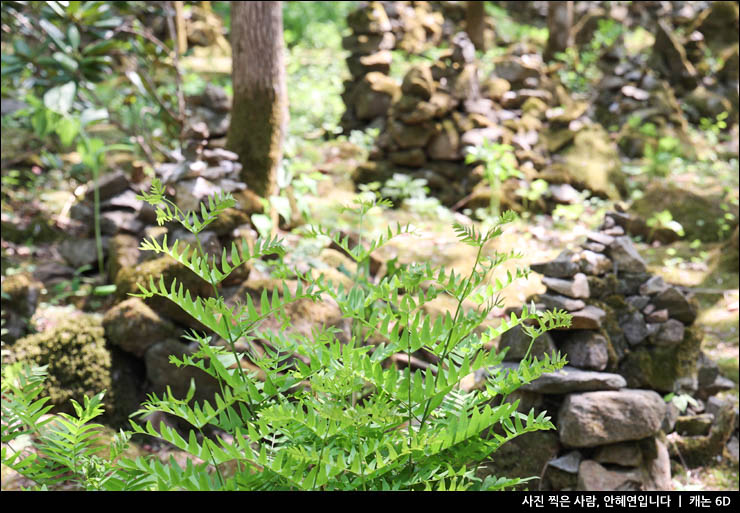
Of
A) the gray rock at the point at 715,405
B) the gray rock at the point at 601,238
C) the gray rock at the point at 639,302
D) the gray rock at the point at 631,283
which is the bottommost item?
the gray rock at the point at 715,405

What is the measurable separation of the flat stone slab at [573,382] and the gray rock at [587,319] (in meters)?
0.23

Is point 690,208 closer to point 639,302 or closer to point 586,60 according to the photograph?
point 639,302

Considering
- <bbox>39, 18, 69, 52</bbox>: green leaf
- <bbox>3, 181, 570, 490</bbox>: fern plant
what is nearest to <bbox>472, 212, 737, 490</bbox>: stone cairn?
<bbox>3, 181, 570, 490</bbox>: fern plant

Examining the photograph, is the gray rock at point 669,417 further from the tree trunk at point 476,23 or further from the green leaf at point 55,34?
the tree trunk at point 476,23

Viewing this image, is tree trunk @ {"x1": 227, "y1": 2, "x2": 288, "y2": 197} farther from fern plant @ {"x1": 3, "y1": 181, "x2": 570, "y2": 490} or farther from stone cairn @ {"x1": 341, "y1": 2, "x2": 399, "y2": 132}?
fern plant @ {"x1": 3, "y1": 181, "x2": 570, "y2": 490}

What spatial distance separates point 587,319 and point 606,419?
0.48m

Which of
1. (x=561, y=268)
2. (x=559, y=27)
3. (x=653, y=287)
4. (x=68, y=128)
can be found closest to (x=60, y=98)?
(x=68, y=128)

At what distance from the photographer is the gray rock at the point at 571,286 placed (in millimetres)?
3396

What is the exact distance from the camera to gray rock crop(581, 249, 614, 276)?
3.61 m

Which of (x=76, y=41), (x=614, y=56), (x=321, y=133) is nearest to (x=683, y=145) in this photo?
(x=614, y=56)

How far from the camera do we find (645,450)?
128 inches

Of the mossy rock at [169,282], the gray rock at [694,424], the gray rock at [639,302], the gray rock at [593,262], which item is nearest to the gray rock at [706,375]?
the gray rock at [694,424]

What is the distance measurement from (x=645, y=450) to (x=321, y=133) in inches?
253
